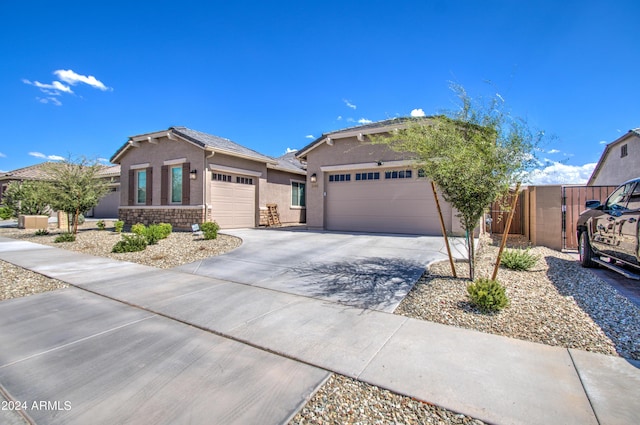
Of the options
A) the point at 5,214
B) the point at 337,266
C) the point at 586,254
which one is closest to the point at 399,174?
the point at 337,266

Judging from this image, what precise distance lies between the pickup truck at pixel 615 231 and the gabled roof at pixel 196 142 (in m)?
12.9

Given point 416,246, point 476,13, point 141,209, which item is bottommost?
point 416,246

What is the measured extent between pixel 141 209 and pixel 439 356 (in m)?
16.6

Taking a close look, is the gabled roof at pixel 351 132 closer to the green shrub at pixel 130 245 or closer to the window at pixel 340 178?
the window at pixel 340 178

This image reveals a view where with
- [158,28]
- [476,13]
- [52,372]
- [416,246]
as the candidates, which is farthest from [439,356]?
[158,28]

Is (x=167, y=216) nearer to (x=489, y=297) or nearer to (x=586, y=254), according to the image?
(x=489, y=297)

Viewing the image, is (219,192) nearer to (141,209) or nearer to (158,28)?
(141,209)

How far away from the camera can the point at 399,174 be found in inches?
488

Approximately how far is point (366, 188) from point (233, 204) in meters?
6.65

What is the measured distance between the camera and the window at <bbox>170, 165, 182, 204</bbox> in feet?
49.3

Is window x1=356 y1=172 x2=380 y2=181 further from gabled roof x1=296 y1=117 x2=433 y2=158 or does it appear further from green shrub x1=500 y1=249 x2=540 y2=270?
green shrub x1=500 y1=249 x2=540 y2=270

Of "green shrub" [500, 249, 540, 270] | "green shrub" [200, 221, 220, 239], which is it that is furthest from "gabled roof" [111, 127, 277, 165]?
"green shrub" [500, 249, 540, 270]

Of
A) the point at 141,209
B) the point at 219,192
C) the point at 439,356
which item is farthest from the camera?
the point at 141,209

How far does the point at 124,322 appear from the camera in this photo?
14.0 ft
